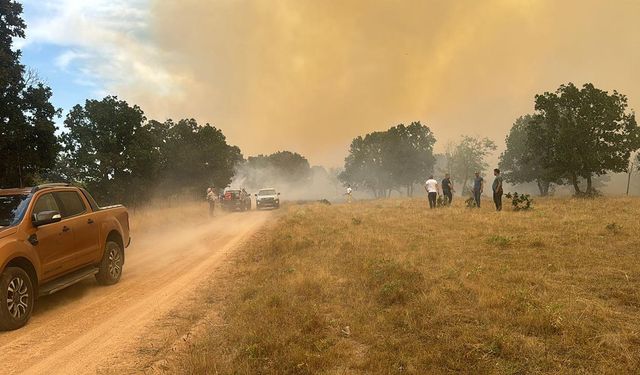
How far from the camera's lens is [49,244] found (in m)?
7.84

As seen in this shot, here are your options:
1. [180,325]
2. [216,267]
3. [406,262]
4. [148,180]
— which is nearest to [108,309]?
[180,325]

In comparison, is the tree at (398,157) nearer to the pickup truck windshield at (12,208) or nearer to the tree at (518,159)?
the tree at (518,159)

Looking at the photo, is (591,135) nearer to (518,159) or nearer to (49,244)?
(518,159)

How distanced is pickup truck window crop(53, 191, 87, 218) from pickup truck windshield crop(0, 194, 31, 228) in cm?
82

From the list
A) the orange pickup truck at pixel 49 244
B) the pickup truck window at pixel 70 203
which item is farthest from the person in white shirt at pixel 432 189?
the pickup truck window at pixel 70 203

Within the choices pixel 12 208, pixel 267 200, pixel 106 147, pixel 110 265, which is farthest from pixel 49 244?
pixel 267 200

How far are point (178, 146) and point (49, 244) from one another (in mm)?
49982

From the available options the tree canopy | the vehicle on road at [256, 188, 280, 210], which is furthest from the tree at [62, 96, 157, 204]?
the vehicle on road at [256, 188, 280, 210]

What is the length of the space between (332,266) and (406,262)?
69.4 inches

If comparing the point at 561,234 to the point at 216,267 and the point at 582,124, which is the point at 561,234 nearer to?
the point at 216,267

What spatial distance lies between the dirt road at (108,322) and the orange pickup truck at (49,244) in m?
0.45

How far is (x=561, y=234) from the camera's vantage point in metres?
12.8

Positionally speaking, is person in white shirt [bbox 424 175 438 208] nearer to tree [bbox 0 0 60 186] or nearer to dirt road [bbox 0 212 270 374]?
dirt road [bbox 0 212 270 374]

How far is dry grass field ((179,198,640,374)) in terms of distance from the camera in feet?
15.8
